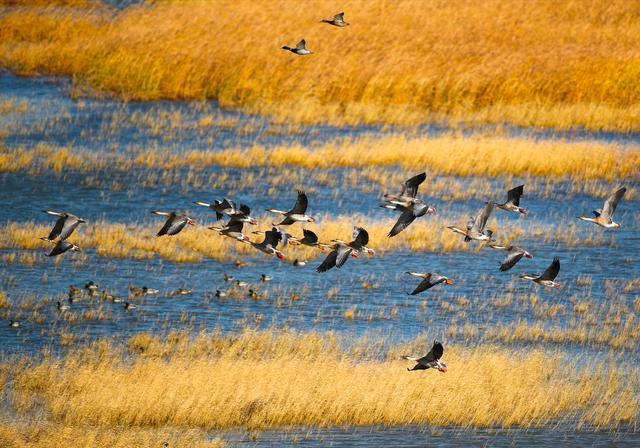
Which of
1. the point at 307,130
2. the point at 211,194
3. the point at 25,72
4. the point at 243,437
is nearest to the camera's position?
the point at 243,437

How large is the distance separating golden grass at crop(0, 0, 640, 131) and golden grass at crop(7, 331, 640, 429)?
18349 mm

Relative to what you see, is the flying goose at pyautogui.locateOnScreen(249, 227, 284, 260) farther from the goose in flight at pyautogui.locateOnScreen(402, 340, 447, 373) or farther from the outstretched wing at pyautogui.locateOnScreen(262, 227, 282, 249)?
the goose in flight at pyautogui.locateOnScreen(402, 340, 447, 373)

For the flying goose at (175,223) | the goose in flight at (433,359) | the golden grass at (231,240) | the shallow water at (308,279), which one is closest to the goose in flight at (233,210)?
the flying goose at (175,223)

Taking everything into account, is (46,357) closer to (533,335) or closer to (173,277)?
(173,277)

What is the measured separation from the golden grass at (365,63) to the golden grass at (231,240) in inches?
397

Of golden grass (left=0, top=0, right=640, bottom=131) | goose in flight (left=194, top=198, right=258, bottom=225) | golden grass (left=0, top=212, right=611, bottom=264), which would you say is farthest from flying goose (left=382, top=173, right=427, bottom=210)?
golden grass (left=0, top=0, right=640, bottom=131)

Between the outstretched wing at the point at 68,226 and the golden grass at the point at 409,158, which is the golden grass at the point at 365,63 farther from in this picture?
the outstretched wing at the point at 68,226

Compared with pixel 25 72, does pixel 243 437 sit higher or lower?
higher

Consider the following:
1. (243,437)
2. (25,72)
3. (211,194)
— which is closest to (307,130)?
(211,194)

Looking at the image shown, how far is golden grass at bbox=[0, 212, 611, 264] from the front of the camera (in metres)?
22.5

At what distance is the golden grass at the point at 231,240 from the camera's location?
22.5 metres

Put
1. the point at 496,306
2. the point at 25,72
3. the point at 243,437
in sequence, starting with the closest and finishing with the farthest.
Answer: the point at 243,437 < the point at 496,306 < the point at 25,72

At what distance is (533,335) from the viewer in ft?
59.3

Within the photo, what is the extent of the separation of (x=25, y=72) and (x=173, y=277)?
67.1ft
